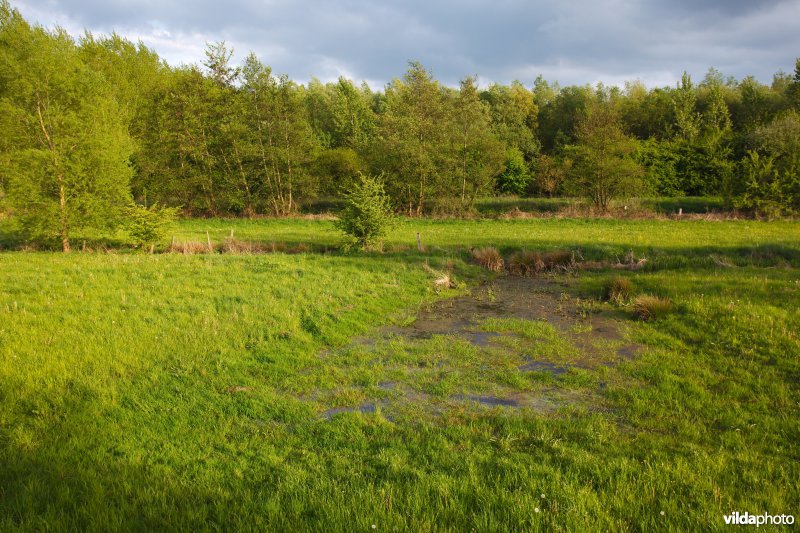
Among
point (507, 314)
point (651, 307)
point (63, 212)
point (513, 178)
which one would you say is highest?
point (513, 178)

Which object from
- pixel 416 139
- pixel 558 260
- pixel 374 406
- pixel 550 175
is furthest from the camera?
pixel 550 175

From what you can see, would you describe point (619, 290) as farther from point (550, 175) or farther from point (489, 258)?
point (550, 175)

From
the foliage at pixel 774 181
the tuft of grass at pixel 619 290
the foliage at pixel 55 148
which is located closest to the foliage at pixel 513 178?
the foliage at pixel 774 181

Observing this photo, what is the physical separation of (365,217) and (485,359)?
45.4ft

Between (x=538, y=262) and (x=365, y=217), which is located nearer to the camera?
(x=538, y=262)

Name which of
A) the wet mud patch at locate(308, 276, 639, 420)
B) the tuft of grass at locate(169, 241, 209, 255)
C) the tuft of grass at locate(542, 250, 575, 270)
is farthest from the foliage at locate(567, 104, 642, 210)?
the tuft of grass at locate(169, 241, 209, 255)

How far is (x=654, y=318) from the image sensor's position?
12461 mm

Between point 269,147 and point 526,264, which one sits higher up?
point 269,147

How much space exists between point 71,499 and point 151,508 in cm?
97

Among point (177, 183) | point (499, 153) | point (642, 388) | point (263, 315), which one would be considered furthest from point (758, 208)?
point (177, 183)

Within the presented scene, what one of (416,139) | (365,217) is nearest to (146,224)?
(365,217)

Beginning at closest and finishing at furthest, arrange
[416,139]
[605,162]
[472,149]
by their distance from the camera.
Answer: [605,162] → [416,139] → [472,149]

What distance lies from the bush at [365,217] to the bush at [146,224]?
360 inches

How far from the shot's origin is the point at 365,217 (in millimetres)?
22516
